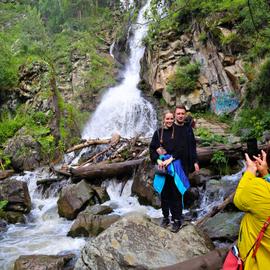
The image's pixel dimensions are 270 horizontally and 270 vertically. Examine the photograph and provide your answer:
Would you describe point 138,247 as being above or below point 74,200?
above

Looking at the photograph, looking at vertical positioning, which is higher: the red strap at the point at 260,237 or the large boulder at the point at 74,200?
the red strap at the point at 260,237

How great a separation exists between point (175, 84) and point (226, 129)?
4.42 m

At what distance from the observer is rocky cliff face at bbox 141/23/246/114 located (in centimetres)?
1571

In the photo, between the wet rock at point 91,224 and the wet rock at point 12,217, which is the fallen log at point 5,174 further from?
the wet rock at point 91,224

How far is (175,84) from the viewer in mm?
17484

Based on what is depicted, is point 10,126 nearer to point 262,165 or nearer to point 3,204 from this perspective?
point 3,204

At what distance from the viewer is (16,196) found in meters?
9.41

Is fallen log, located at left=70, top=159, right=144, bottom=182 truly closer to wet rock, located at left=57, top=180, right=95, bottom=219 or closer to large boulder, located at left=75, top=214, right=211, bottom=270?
wet rock, located at left=57, top=180, right=95, bottom=219

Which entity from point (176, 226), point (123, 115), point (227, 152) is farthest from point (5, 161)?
point (176, 226)

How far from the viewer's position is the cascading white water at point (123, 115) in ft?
59.5

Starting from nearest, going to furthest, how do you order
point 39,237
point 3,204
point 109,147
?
point 39,237, point 3,204, point 109,147

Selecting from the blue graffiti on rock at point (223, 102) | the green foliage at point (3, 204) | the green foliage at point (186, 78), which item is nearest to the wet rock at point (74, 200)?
the green foliage at point (3, 204)

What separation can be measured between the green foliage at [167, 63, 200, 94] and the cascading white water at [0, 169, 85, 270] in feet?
31.3

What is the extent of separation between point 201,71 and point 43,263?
1387 cm
